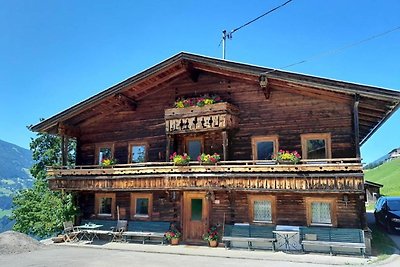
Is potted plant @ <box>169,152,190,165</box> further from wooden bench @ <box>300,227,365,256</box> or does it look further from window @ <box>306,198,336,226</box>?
wooden bench @ <box>300,227,365,256</box>

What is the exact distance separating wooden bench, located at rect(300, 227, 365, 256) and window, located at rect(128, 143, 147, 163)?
33.1ft

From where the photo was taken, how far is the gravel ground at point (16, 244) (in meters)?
16.1

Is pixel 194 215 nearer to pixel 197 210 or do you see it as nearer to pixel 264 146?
pixel 197 210

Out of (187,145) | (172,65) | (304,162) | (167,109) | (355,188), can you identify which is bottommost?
(355,188)

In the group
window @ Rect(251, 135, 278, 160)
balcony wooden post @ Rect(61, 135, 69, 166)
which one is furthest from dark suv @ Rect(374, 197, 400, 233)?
balcony wooden post @ Rect(61, 135, 69, 166)

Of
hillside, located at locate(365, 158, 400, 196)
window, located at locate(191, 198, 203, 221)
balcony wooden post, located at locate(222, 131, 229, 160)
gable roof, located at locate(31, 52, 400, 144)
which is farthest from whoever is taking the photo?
hillside, located at locate(365, 158, 400, 196)

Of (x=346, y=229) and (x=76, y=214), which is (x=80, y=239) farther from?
(x=346, y=229)

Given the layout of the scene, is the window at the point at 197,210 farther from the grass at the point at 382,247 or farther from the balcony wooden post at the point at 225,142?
the grass at the point at 382,247

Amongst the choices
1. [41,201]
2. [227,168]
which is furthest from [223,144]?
[41,201]

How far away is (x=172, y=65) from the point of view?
19297 millimetres

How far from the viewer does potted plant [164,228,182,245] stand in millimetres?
17781

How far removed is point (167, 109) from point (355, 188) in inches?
405

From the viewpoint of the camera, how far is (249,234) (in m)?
16.2

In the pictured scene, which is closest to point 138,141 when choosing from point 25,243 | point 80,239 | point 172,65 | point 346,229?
point 172,65
